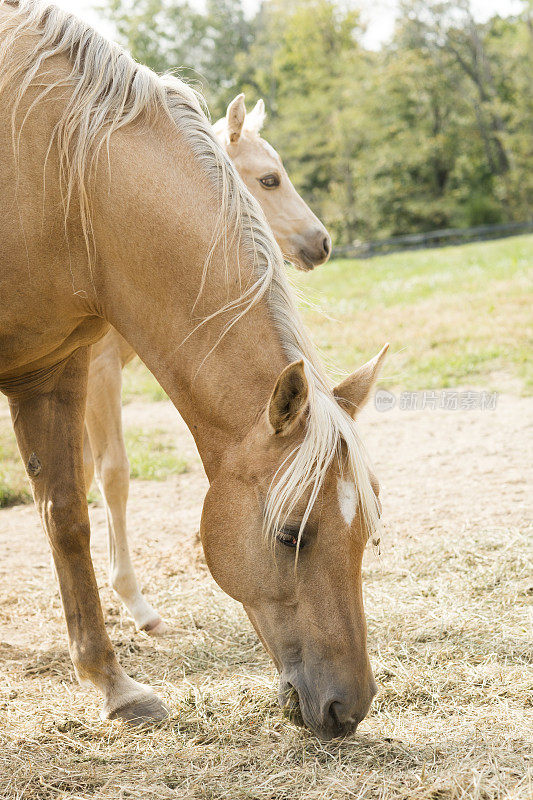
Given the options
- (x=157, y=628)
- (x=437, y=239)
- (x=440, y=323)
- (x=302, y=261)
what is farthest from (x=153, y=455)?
(x=437, y=239)

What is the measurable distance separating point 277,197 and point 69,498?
9.25 ft

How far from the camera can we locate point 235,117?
460 centimetres

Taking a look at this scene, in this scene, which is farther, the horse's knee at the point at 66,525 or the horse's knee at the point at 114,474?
the horse's knee at the point at 114,474

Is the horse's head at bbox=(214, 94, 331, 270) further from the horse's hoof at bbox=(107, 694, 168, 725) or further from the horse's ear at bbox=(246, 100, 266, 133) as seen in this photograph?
the horse's hoof at bbox=(107, 694, 168, 725)

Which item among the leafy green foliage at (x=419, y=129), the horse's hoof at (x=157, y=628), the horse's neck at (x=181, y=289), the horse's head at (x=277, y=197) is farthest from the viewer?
the leafy green foliage at (x=419, y=129)

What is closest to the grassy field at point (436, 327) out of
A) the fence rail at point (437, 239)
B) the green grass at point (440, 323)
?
the green grass at point (440, 323)

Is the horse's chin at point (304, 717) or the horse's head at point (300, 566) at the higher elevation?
the horse's head at point (300, 566)

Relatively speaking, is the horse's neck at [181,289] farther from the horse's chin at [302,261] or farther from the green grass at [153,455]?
the green grass at [153,455]

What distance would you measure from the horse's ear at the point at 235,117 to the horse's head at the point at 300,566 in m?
2.97

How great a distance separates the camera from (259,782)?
2.12 meters

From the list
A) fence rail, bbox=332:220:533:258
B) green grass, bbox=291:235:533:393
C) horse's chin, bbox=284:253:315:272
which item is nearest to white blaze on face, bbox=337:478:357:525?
green grass, bbox=291:235:533:393

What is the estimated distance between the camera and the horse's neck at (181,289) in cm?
221

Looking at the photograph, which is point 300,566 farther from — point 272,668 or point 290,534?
point 272,668

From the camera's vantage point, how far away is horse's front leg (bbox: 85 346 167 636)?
11.5 ft
